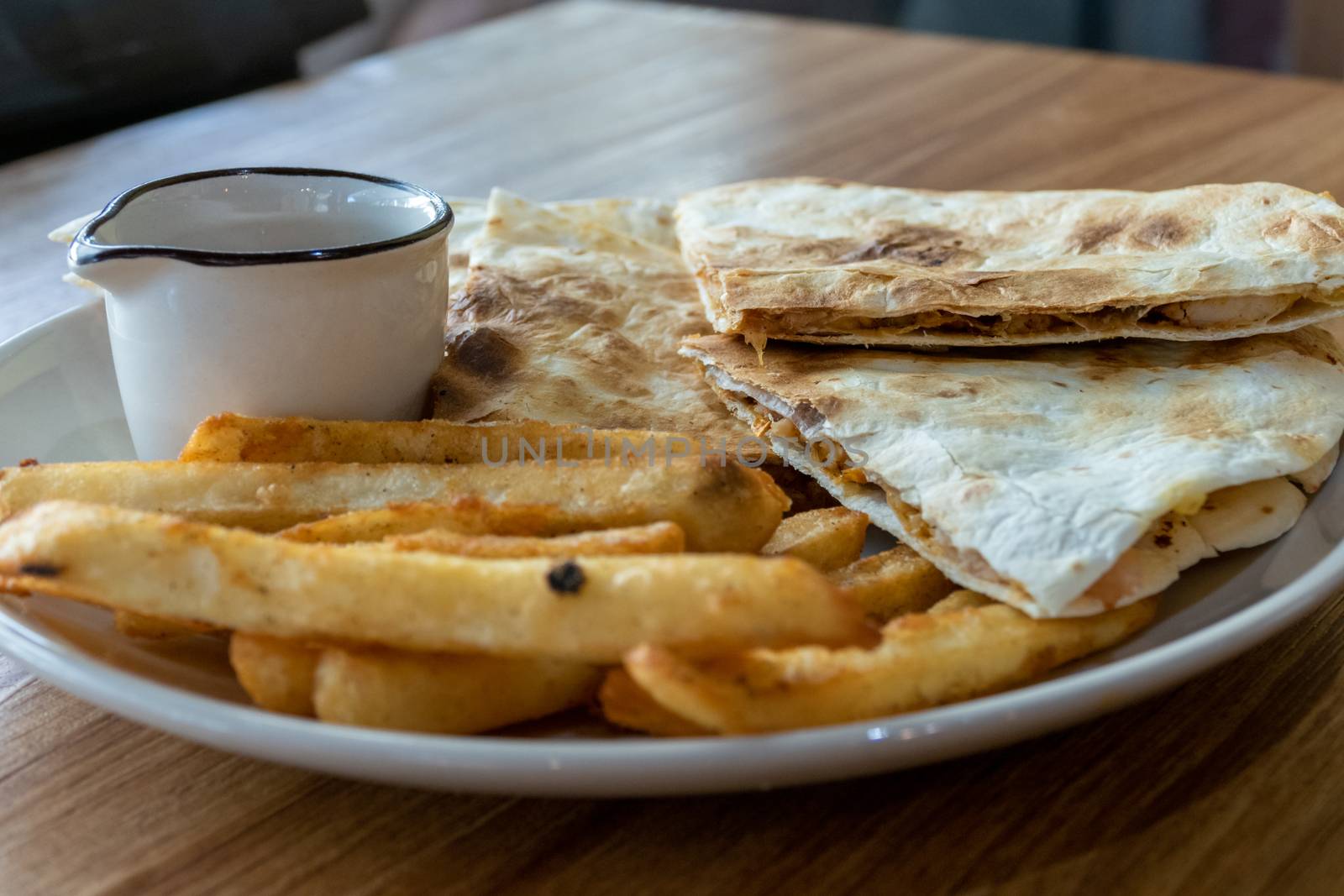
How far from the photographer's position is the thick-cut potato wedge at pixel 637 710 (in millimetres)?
1309

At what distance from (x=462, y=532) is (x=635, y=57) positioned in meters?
3.97

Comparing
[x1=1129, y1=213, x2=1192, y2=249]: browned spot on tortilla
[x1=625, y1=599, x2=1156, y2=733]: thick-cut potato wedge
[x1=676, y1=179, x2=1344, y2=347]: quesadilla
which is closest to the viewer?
[x1=625, y1=599, x2=1156, y2=733]: thick-cut potato wedge

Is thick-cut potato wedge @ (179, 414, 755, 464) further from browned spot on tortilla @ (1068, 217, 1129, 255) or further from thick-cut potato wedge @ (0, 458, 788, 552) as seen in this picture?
browned spot on tortilla @ (1068, 217, 1129, 255)

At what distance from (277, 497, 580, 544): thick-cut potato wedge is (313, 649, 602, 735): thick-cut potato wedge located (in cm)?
20

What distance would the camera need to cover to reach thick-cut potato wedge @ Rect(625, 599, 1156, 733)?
1211 millimetres

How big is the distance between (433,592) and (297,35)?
566cm

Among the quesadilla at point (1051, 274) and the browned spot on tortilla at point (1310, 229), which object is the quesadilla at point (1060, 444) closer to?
the quesadilla at point (1051, 274)

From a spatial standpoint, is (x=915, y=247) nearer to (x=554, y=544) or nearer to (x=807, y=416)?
(x=807, y=416)

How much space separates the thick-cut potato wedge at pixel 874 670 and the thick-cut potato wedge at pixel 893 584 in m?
0.13

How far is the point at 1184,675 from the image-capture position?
1362 millimetres

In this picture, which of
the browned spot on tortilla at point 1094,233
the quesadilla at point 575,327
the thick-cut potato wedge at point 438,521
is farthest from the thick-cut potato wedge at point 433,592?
the browned spot on tortilla at point 1094,233

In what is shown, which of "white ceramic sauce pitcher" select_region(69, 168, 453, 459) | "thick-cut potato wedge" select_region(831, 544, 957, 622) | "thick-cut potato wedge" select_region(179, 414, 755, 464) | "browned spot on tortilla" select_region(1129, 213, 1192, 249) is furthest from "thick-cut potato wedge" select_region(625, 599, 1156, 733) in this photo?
"browned spot on tortilla" select_region(1129, 213, 1192, 249)

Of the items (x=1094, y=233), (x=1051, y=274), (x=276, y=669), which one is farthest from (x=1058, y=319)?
(x=276, y=669)

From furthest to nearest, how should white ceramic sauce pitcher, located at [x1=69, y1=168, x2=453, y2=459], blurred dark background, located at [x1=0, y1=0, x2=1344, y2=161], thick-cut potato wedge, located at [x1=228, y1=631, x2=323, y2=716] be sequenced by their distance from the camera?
blurred dark background, located at [x1=0, y1=0, x2=1344, y2=161] < white ceramic sauce pitcher, located at [x1=69, y1=168, x2=453, y2=459] < thick-cut potato wedge, located at [x1=228, y1=631, x2=323, y2=716]
